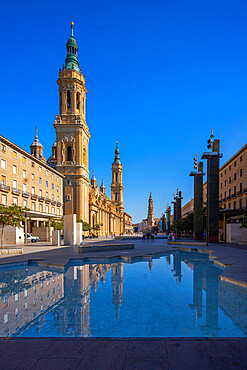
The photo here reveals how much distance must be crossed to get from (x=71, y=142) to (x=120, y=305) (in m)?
60.3

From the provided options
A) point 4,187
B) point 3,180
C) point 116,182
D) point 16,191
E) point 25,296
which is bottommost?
point 25,296

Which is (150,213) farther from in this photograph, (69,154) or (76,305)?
(76,305)

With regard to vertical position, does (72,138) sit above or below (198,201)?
above

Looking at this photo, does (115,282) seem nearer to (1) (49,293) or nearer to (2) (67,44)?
(1) (49,293)

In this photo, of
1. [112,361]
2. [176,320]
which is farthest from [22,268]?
[112,361]

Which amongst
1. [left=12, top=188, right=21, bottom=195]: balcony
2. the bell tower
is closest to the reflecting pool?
[left=12, top=188, right=21, bottom=195]: balcony

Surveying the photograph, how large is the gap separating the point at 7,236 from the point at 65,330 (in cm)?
2903

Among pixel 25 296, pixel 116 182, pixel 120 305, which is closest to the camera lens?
pixel 120 305

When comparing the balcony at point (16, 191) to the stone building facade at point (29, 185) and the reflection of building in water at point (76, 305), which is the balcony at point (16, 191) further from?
the reflection of building in water at point (76, 305)

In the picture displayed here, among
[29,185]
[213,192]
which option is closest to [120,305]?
[213,192]

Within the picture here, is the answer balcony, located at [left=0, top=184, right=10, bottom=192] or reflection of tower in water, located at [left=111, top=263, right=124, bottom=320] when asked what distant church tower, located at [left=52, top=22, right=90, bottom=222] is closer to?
balcony, located at [left=0, top=184, right=10, bottom=192]

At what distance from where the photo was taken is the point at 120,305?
755cm

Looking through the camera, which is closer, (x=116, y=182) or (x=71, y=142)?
(x=71, y=142)

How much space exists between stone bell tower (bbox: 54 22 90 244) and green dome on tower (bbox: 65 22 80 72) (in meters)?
0.41
